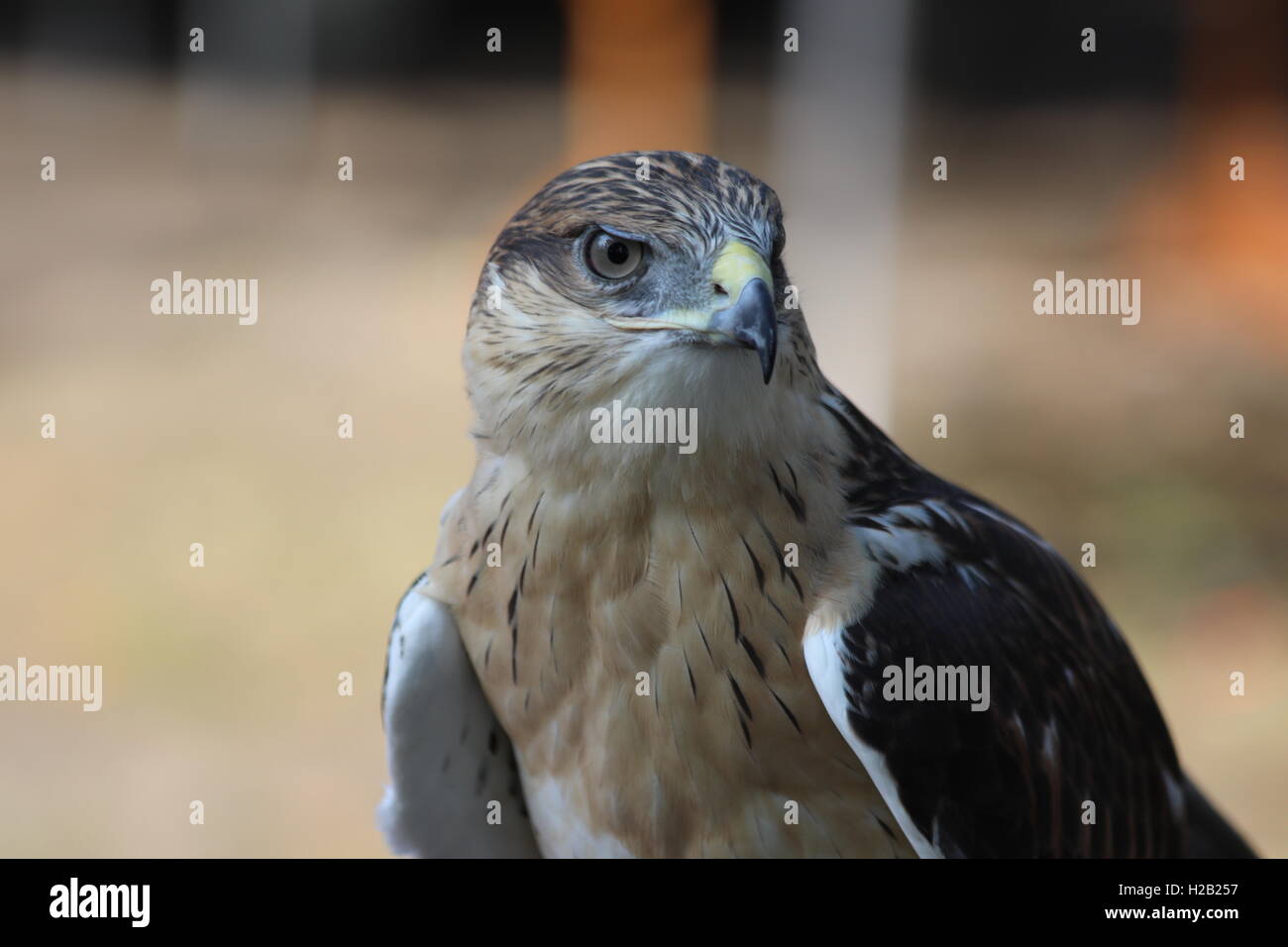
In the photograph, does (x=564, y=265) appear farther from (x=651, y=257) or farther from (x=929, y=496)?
(x=929, y=496)

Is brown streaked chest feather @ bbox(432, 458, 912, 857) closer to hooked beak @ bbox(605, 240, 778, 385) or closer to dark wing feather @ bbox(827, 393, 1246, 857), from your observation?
dark wing feather @ bbox(827, 393, 1246, 857)

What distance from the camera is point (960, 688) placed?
1.49 m

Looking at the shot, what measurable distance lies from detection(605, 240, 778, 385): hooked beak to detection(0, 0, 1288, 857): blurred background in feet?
5.01

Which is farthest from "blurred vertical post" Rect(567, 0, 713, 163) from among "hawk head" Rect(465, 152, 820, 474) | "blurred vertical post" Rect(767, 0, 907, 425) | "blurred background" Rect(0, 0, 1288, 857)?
"hawk head" Rect(465, 152, 820, 474)

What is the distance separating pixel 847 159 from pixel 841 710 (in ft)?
7.13

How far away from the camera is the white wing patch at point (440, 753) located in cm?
166

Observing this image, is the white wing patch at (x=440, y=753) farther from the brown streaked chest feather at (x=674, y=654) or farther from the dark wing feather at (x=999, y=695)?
the dark wing feather at (x=999, y=695)

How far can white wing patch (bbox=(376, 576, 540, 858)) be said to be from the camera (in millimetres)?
1656

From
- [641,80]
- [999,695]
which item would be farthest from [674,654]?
[641,80]

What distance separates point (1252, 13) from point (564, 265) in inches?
114

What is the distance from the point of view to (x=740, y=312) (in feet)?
4.24

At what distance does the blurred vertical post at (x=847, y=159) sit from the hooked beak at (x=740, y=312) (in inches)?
55.6

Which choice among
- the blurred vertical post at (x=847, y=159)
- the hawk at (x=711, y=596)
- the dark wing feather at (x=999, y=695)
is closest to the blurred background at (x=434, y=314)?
the blurred vertical post at (x=847, y=159)
